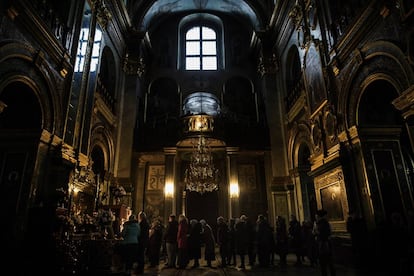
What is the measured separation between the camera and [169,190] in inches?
509

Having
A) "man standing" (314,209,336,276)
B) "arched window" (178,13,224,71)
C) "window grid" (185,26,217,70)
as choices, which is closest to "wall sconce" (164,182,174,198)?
"arched window" (178,13,224,71)

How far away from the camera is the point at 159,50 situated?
18.2 metres

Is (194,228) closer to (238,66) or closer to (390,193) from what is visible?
(390,193)

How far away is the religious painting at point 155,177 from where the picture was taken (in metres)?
14.6

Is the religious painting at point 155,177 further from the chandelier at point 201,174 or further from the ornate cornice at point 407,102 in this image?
the ornate cornice at point 407,102

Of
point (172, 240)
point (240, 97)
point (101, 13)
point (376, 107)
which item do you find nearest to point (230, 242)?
point (172, 240)

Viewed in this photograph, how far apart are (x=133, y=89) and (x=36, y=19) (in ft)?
25.3

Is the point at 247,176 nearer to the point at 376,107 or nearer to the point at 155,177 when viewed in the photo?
the point at 155,177

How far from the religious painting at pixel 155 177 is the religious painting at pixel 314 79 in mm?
8464

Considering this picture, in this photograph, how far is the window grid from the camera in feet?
60.0

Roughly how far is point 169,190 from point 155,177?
2232mm

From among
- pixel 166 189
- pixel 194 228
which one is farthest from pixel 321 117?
pixel 166 189

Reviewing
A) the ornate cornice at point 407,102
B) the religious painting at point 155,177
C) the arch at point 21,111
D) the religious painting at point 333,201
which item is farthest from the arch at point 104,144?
the ornate cornice at point 407,102

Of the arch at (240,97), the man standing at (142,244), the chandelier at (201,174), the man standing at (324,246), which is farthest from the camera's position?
the arch at (240,97)
